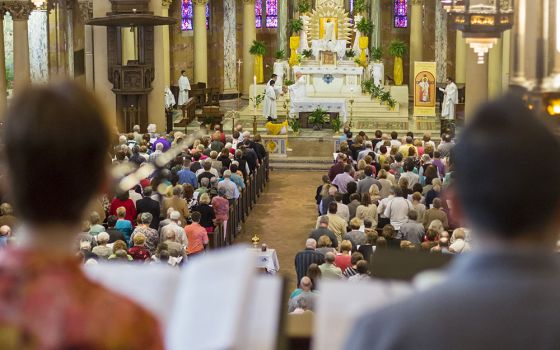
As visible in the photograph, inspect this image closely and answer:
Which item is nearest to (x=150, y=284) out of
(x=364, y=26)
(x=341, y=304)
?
(x=341, y=304)

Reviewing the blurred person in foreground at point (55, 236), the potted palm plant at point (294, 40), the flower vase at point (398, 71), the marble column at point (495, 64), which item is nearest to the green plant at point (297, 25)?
the potted palm plant at point (294, 40)

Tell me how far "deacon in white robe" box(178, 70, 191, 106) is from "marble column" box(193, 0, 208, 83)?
2128mm

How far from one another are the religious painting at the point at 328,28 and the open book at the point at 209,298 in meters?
35.5

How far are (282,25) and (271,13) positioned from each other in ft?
9.20

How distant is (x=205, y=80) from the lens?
42188 mm

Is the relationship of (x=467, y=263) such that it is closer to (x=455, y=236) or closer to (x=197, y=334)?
(x=197, y=334)

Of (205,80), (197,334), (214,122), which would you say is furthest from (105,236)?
(205,80)

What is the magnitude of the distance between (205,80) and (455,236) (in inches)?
1090

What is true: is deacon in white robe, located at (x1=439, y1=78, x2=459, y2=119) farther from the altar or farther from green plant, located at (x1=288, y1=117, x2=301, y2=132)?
green plant, located at (x1=288, y1=117, x2=301, y2=132)

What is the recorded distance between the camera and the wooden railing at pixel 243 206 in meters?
18.8

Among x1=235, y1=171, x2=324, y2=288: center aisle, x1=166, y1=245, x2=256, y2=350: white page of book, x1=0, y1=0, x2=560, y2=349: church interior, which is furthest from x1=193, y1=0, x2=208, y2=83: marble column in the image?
x1=166, y1=245, x2=256, y2=350: white page of book

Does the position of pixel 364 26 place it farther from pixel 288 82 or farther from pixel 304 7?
pixel 288 82

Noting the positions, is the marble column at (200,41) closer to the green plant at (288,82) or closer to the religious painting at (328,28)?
the religious painting at (328,28)

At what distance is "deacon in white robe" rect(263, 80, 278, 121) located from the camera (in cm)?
3397
